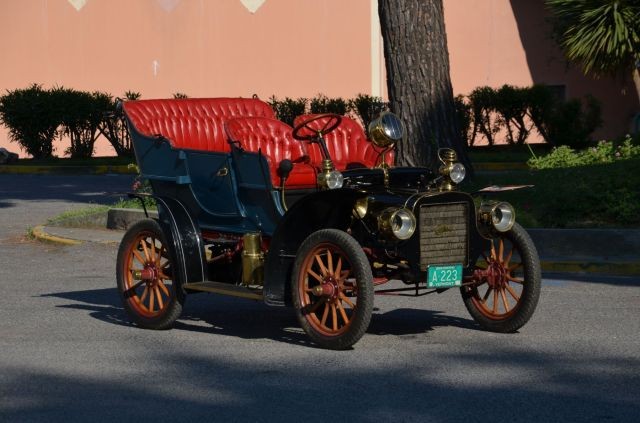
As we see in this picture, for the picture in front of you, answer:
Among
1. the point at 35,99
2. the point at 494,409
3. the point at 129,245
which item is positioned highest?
the point at 35,99

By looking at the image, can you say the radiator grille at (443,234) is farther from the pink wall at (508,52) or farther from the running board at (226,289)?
the pink wall at (508,52)

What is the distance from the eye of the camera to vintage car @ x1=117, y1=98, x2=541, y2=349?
7.86 meters

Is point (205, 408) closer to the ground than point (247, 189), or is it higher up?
closer to the ground

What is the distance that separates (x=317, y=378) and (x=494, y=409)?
3.88 ft

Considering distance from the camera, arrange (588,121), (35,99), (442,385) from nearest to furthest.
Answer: (442,385), (588,121), (35,99)

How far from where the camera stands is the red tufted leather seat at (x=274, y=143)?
336 inches

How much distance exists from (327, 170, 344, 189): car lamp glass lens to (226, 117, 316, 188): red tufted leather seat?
24.9 inches

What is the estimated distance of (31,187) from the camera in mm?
23641

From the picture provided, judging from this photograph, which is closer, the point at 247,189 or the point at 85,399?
the point at 85,399

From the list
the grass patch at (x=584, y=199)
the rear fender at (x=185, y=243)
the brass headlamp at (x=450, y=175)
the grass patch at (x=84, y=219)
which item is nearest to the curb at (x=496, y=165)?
the grass patch at (x=584, y=199)

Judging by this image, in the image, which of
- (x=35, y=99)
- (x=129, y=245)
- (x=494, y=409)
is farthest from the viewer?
(x=35, y=99)

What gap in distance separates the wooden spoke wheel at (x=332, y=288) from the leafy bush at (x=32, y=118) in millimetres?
22804

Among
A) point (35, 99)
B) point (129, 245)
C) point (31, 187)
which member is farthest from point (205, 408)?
point (35, 99)

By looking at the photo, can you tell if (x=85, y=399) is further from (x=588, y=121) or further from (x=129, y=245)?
(x=588, y=121)
